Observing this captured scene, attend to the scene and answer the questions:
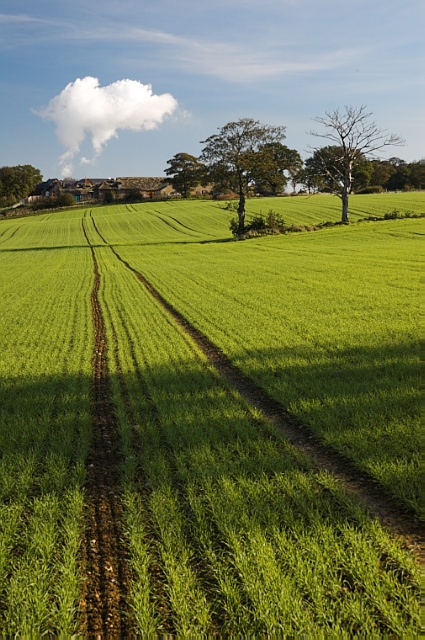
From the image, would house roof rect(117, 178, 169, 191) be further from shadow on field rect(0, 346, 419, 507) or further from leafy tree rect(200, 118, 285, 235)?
shadow on field rect(0, 346, 419, 507)

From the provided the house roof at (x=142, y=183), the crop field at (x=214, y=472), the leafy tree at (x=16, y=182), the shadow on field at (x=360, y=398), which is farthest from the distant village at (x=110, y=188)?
the shadow on field at (x=360, y=398)

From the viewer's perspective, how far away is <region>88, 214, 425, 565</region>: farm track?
5.81 meters

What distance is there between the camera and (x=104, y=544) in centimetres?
576

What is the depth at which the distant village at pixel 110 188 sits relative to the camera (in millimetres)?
150000

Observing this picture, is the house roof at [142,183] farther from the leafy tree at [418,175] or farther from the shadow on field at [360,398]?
the shadow on field at [360,398]

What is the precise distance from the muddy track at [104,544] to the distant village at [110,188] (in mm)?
140013

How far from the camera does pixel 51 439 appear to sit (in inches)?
342

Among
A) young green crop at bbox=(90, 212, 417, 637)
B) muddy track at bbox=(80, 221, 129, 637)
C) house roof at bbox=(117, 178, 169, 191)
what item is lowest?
muddy track at bbox=(80, 221, 129, 637)

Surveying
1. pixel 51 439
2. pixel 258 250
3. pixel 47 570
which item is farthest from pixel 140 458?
pixel 258 250

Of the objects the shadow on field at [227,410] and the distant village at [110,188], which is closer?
the shadow on field at [227,410]

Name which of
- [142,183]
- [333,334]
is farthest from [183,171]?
[333,334]

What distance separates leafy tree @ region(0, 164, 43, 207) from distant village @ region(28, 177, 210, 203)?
13.4 feet

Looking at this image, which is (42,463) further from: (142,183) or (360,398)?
(142,183)

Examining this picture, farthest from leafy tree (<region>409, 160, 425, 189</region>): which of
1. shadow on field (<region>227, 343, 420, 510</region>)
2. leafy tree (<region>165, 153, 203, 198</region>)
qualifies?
shadow on field (<region>227, 343, 420, 510</region>)
